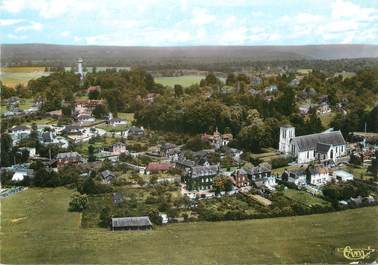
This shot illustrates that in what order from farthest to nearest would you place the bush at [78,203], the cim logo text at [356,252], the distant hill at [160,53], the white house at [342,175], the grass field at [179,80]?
the grass field at [179,80], the white house at [342,175], the distant hill at [160,53], the bush at [78,203], the cim logo text at [356,252]

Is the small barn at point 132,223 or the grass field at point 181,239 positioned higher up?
the small barn at point 132,223

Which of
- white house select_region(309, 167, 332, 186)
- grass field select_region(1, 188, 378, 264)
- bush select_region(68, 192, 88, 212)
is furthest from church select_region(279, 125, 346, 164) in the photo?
bush select_region(68, 192, 88, 212)

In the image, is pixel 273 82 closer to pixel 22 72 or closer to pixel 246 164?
pixel 246 164

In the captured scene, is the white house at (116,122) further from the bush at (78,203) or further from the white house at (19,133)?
the bush at (78,203)

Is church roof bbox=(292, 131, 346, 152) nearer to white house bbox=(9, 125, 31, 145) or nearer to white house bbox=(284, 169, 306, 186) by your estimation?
white house bbox=(284, 169, 306, 186)

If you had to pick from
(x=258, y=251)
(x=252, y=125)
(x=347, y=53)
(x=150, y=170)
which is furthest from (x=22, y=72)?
(x=347, y=53)

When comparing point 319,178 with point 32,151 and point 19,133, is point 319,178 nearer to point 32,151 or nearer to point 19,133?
point 32,151

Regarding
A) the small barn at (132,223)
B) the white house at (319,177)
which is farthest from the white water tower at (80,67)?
the white house at (319,177)

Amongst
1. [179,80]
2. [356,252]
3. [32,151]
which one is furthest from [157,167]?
[356,252]
